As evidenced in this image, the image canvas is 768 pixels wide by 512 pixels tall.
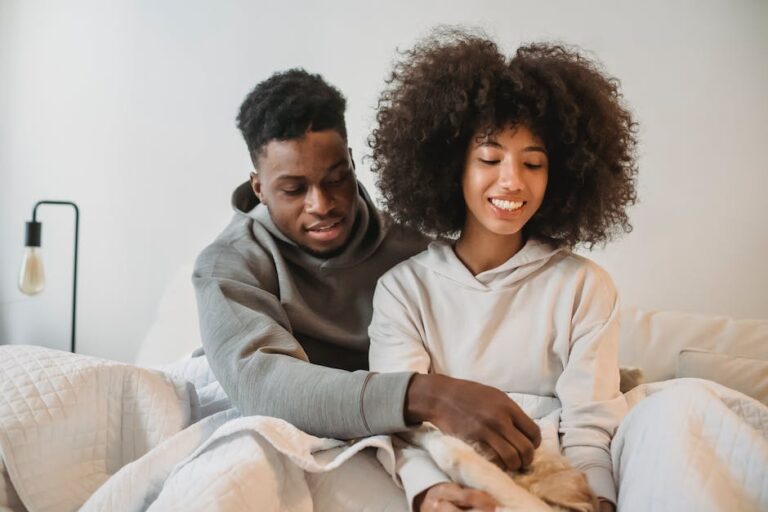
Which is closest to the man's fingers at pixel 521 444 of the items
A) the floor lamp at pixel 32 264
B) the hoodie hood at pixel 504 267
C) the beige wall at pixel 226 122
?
the hoodie hood at pixel 504 267

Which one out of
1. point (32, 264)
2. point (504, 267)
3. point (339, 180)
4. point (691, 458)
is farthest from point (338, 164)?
point (32, 264)

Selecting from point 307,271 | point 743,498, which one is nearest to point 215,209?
point 307,271

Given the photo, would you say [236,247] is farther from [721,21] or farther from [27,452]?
[721,21]

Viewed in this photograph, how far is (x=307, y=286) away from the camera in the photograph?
139 cm

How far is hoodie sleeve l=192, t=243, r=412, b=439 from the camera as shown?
0.96 meters

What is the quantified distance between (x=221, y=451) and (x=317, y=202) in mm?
498

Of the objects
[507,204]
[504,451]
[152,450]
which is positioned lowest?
[152,450]

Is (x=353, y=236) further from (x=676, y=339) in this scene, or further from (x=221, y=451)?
(x=676, y=339)

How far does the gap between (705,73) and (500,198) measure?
88cm

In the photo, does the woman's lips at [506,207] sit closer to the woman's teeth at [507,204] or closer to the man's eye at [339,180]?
the woman's teeth at [507,204]

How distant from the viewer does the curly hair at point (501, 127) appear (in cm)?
113

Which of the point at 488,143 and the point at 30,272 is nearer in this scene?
the point at 488,143

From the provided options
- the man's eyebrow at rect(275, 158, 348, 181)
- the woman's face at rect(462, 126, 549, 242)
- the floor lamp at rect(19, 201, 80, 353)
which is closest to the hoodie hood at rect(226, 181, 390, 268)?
the man's eyebrow at rect(275, 158, 348, 181)

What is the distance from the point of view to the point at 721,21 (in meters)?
1.67
